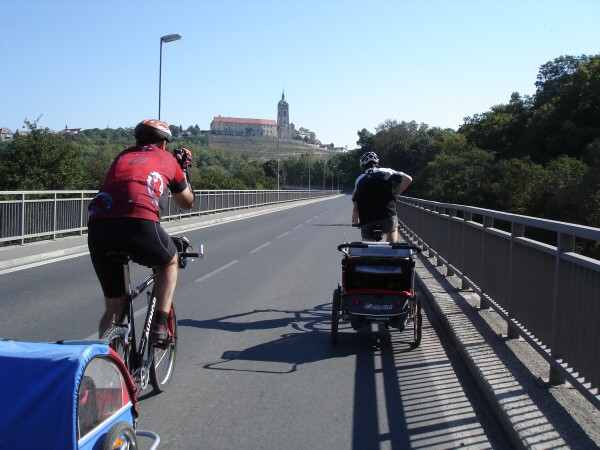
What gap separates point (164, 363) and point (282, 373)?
1069 mm

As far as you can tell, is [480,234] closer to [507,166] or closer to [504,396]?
[504,396]

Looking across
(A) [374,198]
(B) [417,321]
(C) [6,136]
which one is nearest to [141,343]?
(B) [417,321]

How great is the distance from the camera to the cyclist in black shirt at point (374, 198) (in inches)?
308

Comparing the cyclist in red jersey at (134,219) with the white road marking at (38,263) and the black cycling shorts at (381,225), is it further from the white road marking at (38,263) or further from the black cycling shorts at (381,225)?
the white road marking at (38,263)

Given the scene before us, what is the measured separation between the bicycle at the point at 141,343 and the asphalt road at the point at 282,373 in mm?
192

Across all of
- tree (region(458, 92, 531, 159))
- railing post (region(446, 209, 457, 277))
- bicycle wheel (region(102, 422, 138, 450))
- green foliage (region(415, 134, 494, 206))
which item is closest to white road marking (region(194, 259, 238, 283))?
railing post (region(446, 209, 457, 277))

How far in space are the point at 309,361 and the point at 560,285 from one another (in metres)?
2.47

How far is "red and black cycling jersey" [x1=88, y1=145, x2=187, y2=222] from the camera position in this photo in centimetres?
407

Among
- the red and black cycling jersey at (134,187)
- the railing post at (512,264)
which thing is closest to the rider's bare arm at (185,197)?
the red and black cycling jersey at (134,187)

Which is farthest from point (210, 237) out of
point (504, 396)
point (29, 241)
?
point (504, 396)

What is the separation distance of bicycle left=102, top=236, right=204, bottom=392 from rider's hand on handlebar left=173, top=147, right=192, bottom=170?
0.56 metres

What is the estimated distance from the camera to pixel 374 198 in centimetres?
795

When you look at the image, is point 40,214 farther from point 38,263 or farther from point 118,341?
point 118,341

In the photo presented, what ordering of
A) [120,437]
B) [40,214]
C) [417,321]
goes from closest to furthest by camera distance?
[120,437]
[417,321]
[40,214]
